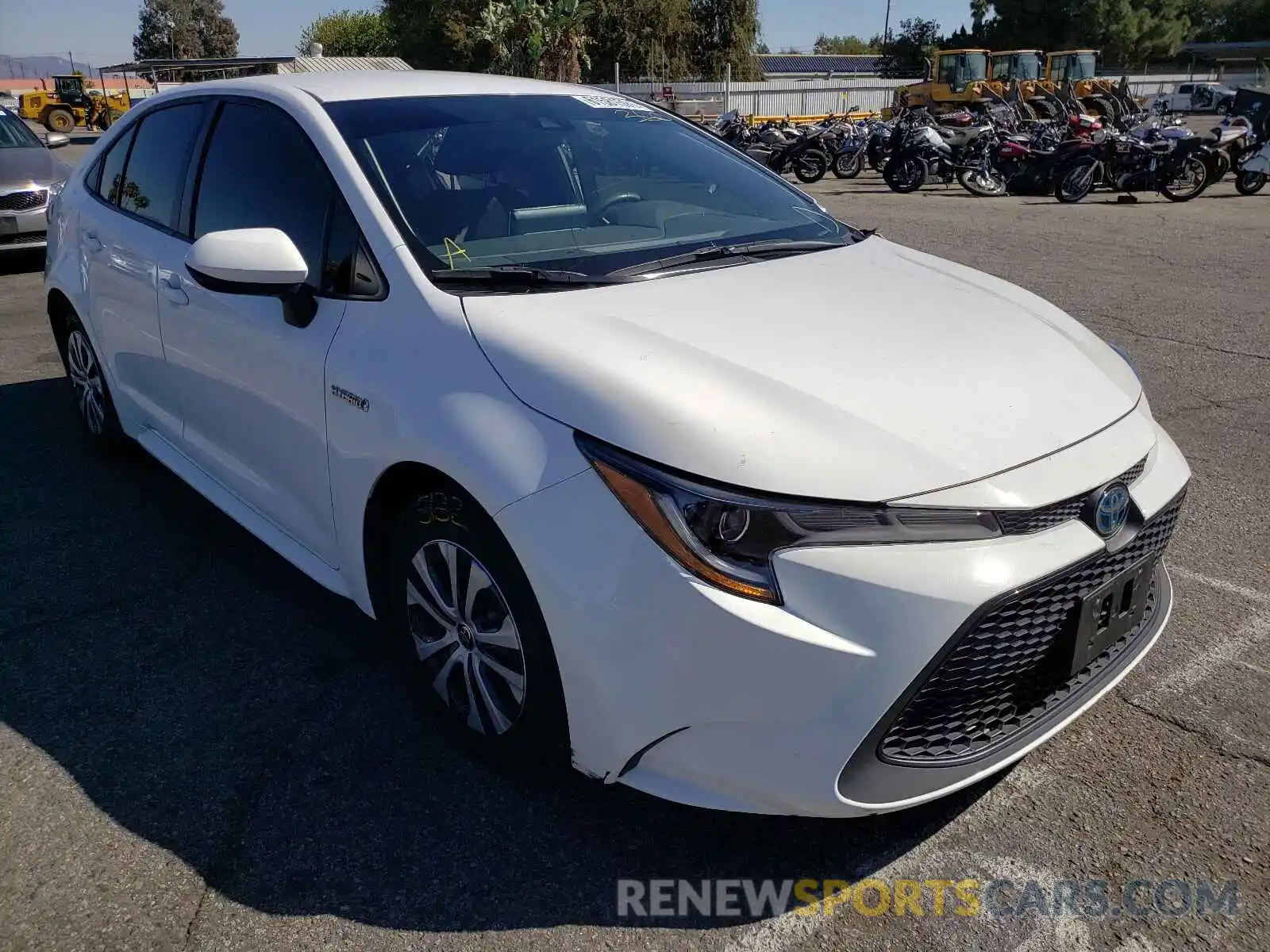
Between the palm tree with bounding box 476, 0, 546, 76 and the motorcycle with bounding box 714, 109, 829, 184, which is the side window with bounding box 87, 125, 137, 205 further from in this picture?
the palm tree with bounding box 476, 0, 546, 76

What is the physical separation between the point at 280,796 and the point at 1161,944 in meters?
1.99

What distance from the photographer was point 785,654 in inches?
73.9

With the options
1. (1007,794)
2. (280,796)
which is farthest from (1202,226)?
(280,796)

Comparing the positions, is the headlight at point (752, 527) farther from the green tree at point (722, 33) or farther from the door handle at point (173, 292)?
the green tree at point (722, 33)

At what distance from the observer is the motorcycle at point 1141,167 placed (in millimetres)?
14711

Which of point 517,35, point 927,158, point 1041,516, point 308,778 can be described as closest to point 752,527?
point 1041,516

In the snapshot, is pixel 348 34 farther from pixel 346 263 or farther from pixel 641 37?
pixel 346 263

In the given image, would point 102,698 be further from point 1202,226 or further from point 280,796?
point 1202,226

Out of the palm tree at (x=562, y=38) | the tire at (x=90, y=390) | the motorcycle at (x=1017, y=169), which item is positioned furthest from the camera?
the palm tree at (x=562, y=38)

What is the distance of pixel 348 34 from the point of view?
260 ft

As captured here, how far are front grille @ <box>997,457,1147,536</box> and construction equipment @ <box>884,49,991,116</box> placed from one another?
2985 cm

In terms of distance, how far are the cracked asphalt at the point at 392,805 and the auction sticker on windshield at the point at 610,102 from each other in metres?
1.93

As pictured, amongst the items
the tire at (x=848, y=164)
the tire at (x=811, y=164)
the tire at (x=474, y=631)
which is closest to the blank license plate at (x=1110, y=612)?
the tire at (x=474, y=631)

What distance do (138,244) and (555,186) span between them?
1.72 m
